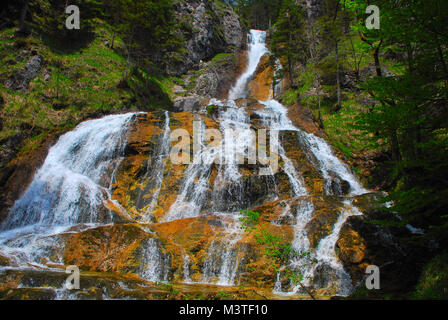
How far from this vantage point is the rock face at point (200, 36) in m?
37.2

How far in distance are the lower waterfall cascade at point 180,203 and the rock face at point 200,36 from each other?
23093 mm

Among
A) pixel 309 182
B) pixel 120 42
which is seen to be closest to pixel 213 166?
pixel 309 182

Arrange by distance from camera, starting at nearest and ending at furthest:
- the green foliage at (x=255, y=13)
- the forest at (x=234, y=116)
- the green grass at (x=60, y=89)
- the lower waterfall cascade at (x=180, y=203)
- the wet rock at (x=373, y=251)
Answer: the forest at (x=234, y=116) < the wet rock at (x=373, y=251) < the lower waterfall cascade at (x=180, y=203) < the green grass at (x=60, y=89) < the green foliage at (x=255, y=13)

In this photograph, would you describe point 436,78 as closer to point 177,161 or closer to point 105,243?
point 105,243

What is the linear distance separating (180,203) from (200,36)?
3409cm

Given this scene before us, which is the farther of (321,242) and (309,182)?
(309,182)

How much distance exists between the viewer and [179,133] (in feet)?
50.7

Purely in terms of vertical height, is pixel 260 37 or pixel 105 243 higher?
pixel 260 37

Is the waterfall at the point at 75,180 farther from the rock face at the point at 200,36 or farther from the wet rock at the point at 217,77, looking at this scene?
the rock face at the point at 200,36

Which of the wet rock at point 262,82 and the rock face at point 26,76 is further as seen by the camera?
the wet rock at point 262,82

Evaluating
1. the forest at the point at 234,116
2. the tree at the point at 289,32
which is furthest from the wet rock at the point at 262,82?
the tree at the point at 289,32

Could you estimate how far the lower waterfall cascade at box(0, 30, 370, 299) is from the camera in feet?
26.0

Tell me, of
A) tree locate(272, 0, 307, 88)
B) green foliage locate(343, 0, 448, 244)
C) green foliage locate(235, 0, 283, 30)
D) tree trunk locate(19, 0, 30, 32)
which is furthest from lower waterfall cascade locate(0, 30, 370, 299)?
green foliage locate(235, 0, 283, 30)

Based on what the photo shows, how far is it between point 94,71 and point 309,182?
20127 mm
